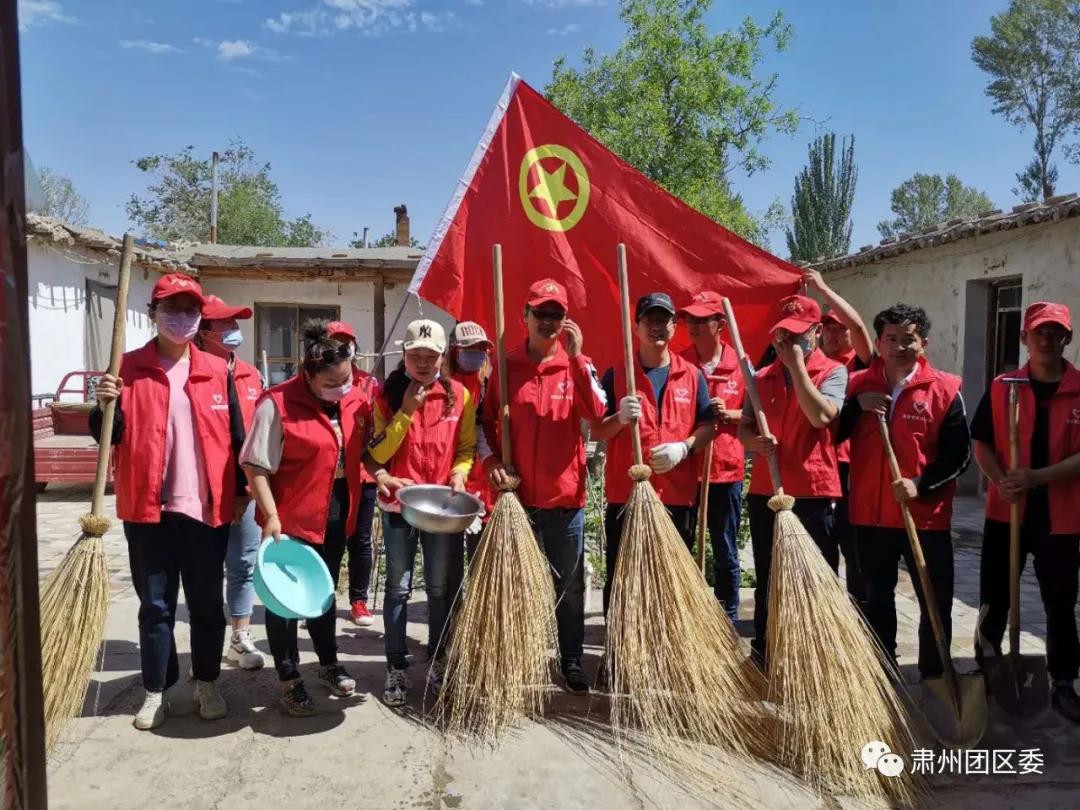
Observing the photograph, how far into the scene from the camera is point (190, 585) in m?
3.04

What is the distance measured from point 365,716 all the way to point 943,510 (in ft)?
8.14

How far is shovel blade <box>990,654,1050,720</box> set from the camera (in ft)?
10.2

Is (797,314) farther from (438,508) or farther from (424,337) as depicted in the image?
(438,508)

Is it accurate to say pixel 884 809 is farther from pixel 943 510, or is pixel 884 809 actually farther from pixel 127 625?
pixel 127 625

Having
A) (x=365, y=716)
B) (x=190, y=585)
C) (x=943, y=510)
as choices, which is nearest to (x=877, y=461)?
(x=943, y=510)

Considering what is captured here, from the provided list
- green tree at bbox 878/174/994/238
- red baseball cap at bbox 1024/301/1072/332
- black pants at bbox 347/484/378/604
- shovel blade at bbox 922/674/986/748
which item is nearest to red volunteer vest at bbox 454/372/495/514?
black pants at bbox 347/484/378/604

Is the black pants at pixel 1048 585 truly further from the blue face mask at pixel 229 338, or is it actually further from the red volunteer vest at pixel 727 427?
the blue face mask at pixel 229 338

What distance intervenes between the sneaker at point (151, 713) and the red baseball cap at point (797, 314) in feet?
9.43

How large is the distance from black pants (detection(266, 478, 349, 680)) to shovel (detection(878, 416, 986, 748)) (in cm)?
220

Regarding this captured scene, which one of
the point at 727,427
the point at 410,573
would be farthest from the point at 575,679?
the point at 727,427

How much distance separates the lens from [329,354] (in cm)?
300

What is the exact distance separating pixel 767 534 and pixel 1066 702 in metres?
1.33

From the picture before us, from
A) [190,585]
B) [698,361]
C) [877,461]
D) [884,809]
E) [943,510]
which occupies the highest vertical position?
[698,361]

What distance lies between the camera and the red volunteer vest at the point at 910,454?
3.11 metres
